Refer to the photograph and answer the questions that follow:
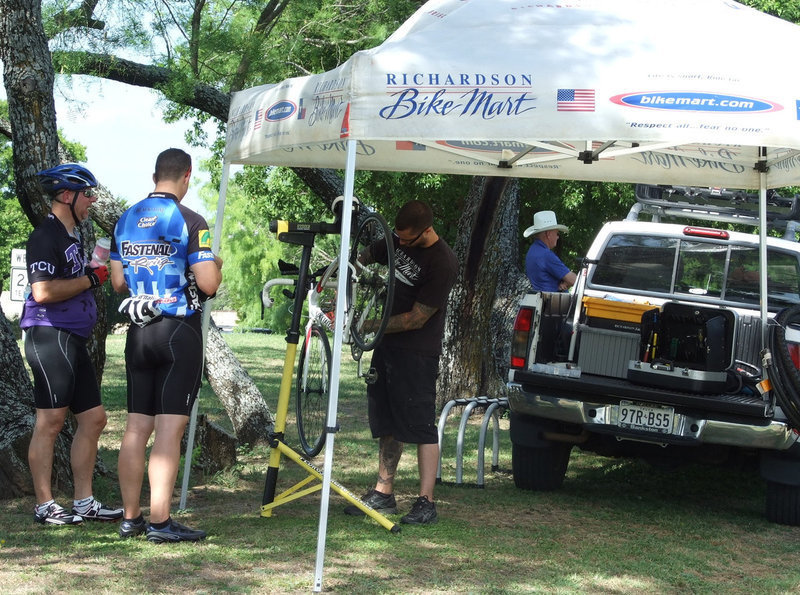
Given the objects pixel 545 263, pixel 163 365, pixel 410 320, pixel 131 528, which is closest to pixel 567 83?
pixel 410 320

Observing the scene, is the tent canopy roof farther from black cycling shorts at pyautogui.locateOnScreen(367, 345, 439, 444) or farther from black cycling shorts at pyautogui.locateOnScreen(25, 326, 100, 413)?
black cycling shorts at pyautogui.locateOnScreen(25, 326, 100, 413)

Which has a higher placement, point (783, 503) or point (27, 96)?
point (27, 96)

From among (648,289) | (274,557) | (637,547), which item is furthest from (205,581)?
(648,289)

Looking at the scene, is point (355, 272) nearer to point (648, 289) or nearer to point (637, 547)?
point (637, 547)

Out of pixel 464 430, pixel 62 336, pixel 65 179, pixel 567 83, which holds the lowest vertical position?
pixel 464 430

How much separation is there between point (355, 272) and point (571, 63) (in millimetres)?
1669

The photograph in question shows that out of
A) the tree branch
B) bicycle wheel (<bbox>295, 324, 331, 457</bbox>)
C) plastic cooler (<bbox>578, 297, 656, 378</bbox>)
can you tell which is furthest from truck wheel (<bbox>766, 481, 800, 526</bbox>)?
the tree branch

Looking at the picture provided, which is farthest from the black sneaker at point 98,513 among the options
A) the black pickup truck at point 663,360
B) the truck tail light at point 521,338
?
the truck tail light at point 521,338

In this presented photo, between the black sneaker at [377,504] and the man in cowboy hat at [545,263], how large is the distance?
3460 millimetres

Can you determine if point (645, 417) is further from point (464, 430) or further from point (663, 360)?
point (464, 430)

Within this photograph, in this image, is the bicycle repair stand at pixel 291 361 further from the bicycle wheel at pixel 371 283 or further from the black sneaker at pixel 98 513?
the black sneaker at pixel 98 513

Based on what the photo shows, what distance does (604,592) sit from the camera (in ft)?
15.9

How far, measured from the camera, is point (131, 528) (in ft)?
17.6

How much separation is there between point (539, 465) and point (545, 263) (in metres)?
2.40
